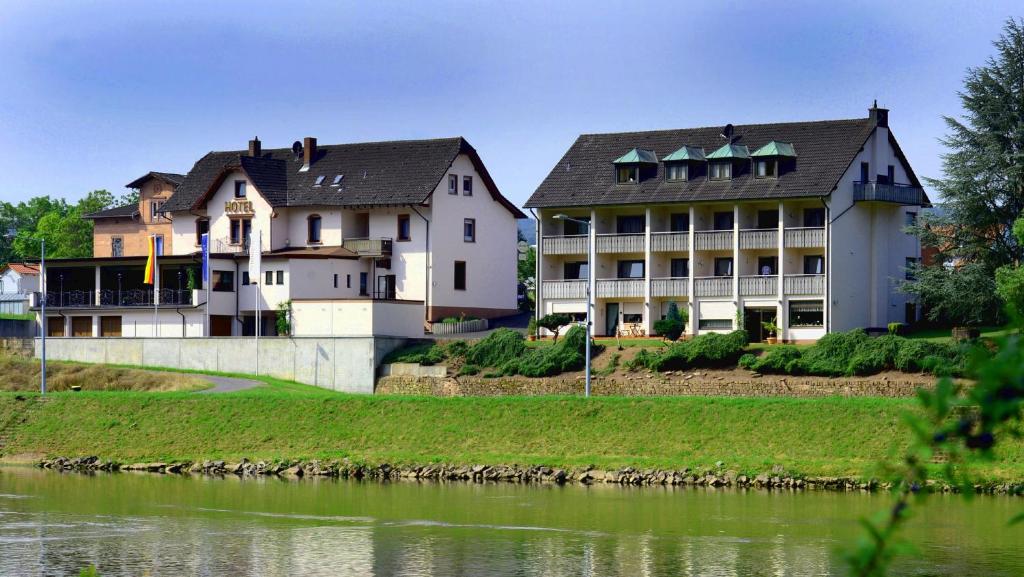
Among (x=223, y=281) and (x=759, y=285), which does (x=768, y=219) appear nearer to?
(x=759, y=285)

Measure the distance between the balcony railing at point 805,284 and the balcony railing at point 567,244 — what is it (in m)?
11.5

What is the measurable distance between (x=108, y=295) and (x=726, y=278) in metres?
36.6

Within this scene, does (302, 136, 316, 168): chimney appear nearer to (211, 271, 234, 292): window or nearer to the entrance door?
(211, 271, 234, 292): window

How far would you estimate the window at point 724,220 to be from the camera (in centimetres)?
7381

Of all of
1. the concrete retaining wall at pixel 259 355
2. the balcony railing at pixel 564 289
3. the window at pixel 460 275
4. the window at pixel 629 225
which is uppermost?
the window at pixel 629 225

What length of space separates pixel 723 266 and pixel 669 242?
3.05 meters

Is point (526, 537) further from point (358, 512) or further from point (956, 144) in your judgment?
point (956, 144)

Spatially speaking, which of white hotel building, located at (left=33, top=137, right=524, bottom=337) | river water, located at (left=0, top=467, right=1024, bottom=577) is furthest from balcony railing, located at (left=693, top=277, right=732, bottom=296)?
river water, located at (left=0, top=467, right=1024, bottom=577)

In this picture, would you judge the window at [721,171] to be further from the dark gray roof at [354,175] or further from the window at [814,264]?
the dark gray roof at [354,175]

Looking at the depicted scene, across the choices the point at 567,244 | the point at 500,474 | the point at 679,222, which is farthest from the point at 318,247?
the point at 500,474

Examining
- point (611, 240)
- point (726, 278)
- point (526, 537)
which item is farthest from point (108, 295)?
point (526, 537)

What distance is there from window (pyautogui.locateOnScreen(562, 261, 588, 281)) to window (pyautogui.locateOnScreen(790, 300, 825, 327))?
1219 cm

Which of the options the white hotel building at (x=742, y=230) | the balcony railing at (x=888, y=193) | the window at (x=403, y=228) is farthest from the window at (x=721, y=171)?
the window at (x=403, y=228)

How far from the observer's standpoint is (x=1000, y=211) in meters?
67.8
